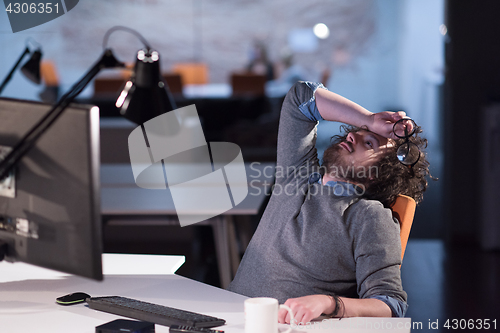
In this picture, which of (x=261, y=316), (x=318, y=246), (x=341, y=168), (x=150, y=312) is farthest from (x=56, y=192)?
(x=341, y=168)

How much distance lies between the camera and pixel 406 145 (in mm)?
1321

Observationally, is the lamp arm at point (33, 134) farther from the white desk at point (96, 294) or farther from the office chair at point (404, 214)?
the office chair at point (404, 214)

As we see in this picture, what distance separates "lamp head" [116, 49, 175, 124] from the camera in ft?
5.19

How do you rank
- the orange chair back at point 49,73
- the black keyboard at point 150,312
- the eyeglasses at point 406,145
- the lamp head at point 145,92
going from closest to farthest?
the black keyboard at point 150,312 → the eyeglasses at point 406,145 → the lamp head at point 145,92 → the orange chair back at point 49,73

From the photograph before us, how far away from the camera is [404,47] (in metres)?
4.64

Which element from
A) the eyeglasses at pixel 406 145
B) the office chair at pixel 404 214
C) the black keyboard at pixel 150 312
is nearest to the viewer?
the black keyboard at pixel 150 312

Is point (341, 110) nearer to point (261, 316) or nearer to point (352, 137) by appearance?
point (352, 137)

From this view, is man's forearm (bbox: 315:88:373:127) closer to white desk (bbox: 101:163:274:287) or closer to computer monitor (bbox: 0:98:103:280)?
computer monitor (bbox: 0:98:103:280)

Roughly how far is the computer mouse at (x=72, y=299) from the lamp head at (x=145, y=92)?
561mm

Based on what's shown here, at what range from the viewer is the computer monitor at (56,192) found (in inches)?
37.5

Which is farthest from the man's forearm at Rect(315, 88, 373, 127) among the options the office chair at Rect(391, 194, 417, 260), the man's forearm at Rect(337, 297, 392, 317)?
the man's forearm at Rect(337, 297, 392, 317)

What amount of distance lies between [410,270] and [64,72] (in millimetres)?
5195

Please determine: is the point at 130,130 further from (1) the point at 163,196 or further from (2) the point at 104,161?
(1) the point at 163,196

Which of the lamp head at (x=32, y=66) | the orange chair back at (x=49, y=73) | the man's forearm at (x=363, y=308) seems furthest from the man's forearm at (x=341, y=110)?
the orange chair back at (x=49, y=73)
